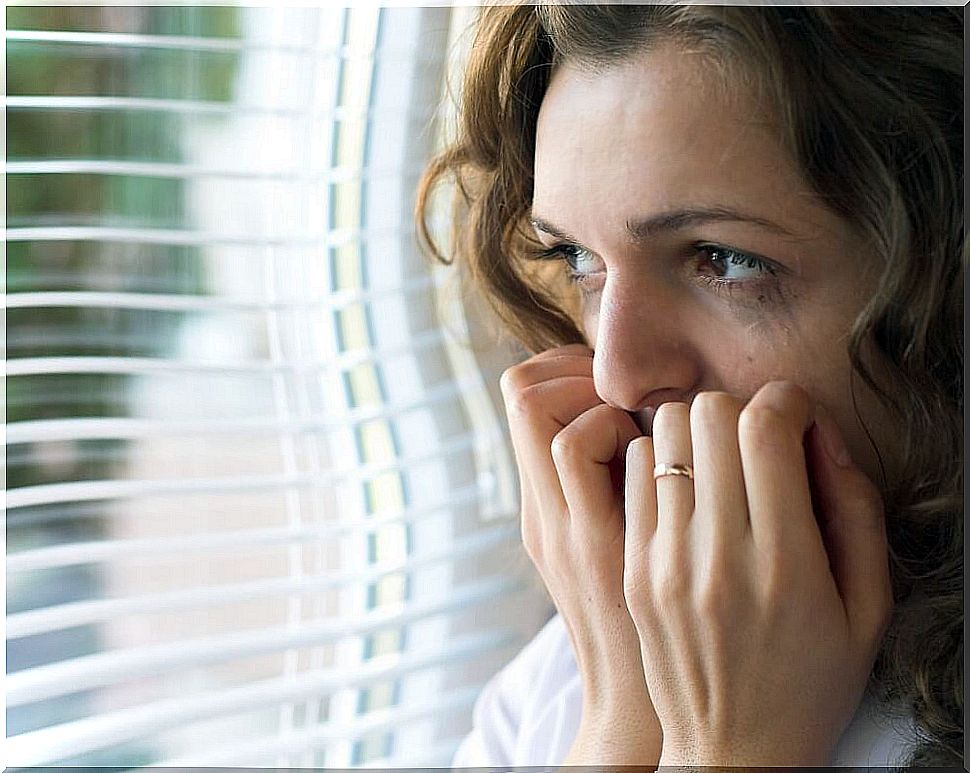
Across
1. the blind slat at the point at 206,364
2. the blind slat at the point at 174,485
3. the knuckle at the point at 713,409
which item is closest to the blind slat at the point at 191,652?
the blind slat at the point at 174,485

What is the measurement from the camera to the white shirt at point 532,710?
43.6 inches

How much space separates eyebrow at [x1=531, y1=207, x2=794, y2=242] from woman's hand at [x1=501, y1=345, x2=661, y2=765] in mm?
205

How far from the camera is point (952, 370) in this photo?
0.84m

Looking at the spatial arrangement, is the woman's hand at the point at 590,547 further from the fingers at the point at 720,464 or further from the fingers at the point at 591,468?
the fingers at the point at 720,464

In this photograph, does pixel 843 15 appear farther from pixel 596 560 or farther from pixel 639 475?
pixel 596 560

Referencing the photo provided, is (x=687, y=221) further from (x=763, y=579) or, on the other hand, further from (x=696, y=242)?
(x=763, y=579)

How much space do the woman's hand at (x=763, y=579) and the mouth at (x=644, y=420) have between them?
0.09 metres

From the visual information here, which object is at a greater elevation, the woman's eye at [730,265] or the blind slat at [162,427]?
the blind slat at [162,427]

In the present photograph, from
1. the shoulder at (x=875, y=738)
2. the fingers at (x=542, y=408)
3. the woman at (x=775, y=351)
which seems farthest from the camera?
the fingers at (x=542, y=408)

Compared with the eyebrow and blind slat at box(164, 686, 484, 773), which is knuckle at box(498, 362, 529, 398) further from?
blind slat at box(164, 686, 484, 773)

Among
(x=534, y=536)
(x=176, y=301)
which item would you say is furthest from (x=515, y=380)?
(x=176, y=301)

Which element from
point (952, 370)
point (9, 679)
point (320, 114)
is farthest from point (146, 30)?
point (952, 370)

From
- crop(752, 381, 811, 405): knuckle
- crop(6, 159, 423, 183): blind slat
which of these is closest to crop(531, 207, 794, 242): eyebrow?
crop(752, 381, 811, 405): knuckle

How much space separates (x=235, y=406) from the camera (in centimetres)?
126
